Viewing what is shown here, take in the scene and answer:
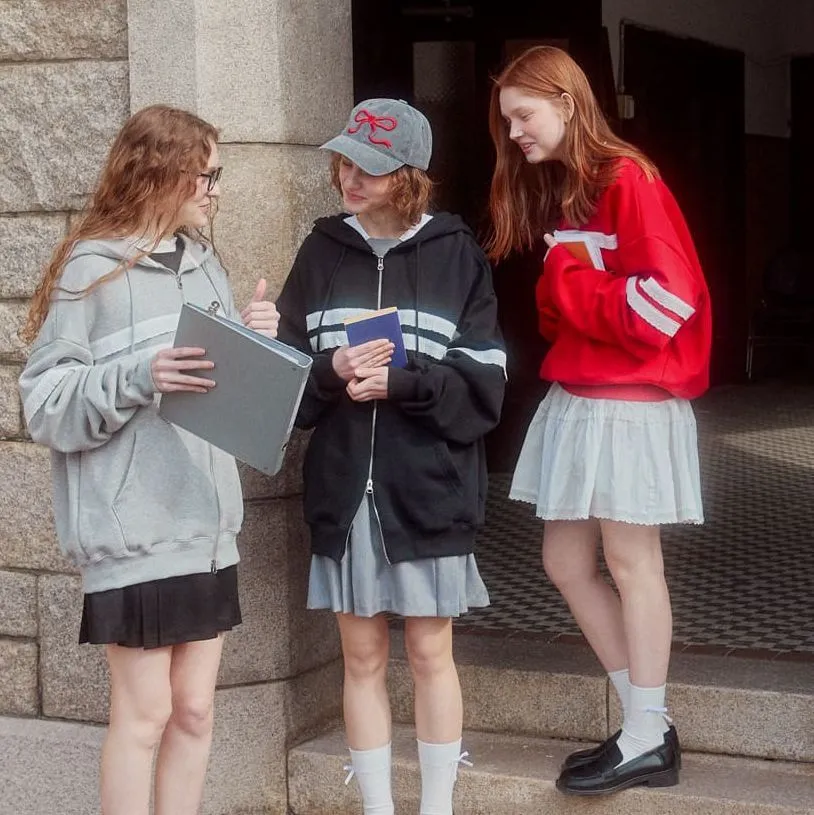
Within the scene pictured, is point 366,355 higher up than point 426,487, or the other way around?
point 366,355

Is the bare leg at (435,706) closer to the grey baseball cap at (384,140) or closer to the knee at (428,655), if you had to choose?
the knee at (428,655)

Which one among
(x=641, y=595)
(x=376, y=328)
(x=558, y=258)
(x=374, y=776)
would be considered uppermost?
(x=558, y=258)

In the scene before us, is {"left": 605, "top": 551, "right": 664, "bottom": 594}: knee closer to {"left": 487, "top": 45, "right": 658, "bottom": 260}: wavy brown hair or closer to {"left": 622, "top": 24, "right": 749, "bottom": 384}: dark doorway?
{"left": 487, "top": 45, "right": 658, "bottom": 260}: wavy brown hair

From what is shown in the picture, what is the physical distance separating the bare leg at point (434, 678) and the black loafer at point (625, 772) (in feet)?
1.42

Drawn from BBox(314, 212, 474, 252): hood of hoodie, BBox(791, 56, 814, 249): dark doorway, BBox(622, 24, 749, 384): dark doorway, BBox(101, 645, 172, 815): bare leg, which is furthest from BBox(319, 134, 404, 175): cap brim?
BBox(791, 56, 814, 249): dark doorway

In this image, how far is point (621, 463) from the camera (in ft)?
12.6

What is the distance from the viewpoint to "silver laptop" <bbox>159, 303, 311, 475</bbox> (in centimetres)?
315

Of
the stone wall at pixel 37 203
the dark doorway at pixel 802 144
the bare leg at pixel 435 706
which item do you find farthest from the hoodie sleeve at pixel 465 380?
the dark doorway at pixel 802 144

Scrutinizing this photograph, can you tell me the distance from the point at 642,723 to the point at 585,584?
14.4 inches

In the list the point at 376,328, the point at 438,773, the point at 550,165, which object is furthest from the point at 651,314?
the point at 438,773

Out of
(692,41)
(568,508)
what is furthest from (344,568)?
(692,41)

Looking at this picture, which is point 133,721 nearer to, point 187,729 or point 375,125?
point 187,729

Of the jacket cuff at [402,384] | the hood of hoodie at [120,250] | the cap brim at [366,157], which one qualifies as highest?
the cap brim at [366,157]

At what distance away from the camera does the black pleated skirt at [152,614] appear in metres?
3.33
